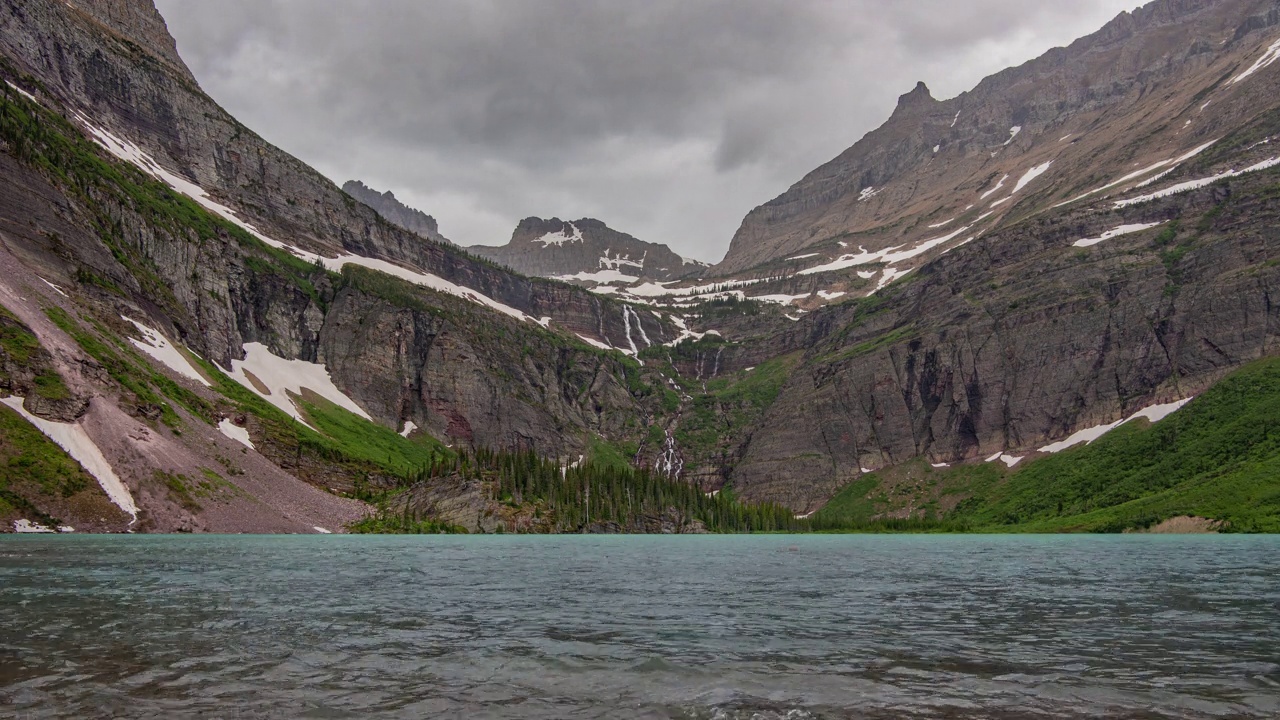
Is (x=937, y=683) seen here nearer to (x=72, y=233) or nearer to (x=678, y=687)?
(x=678, y=687)

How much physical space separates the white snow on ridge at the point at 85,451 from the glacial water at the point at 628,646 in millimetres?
50058

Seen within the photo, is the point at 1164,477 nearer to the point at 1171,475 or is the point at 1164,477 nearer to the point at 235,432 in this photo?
the point at 1171,475

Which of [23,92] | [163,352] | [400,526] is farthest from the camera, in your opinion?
[23,92]

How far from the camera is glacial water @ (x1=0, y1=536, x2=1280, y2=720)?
1355cm

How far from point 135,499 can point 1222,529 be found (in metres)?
147

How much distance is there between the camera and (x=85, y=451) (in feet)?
271

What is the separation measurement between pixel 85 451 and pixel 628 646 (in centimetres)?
8767

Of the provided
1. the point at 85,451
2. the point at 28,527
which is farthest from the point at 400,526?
the point at 28,527

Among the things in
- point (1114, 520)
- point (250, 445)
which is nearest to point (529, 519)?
point (250, 445)

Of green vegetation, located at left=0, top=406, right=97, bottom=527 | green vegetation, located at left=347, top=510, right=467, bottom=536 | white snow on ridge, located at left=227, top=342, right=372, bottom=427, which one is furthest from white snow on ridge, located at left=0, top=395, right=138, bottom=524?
white snow on ridge, located at left=227, top=342, right=372, bottom=427

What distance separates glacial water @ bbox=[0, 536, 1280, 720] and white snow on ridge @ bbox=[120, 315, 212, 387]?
4010 inches

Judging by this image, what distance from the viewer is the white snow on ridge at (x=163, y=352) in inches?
5012

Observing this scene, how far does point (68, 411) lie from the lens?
8400cm

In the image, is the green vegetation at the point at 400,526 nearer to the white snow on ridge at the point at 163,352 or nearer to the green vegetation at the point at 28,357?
the green vegetation at the point at 28,357
